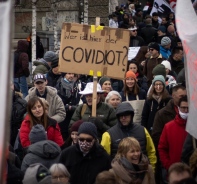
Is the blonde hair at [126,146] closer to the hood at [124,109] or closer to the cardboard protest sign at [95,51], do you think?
the hood at [124,109]

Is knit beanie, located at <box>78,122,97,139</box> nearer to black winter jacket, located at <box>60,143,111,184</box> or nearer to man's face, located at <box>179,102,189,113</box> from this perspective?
black winter jacket, located at <box>60,143,111,184</box>

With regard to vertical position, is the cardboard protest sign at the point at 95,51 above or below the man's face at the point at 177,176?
above

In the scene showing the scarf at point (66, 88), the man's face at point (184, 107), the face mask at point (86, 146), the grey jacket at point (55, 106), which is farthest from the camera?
the scarf at point (66, 88)

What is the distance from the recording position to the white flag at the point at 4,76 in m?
2.67

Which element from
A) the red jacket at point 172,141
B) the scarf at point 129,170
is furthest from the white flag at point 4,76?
the red jacket at point 172,141

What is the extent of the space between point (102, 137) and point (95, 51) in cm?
120

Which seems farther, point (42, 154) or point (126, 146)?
point (42, 154)

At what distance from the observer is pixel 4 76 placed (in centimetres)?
277

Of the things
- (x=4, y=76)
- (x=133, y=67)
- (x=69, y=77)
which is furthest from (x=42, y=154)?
(x=133, y=67)

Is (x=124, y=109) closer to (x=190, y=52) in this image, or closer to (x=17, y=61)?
(x=190, y=52)

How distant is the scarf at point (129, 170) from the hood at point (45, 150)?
27.5 inches

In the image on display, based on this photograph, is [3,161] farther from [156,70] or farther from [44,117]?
[156,70]

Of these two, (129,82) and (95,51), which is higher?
(95,51)

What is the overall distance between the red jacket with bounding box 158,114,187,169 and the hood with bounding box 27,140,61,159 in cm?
112
